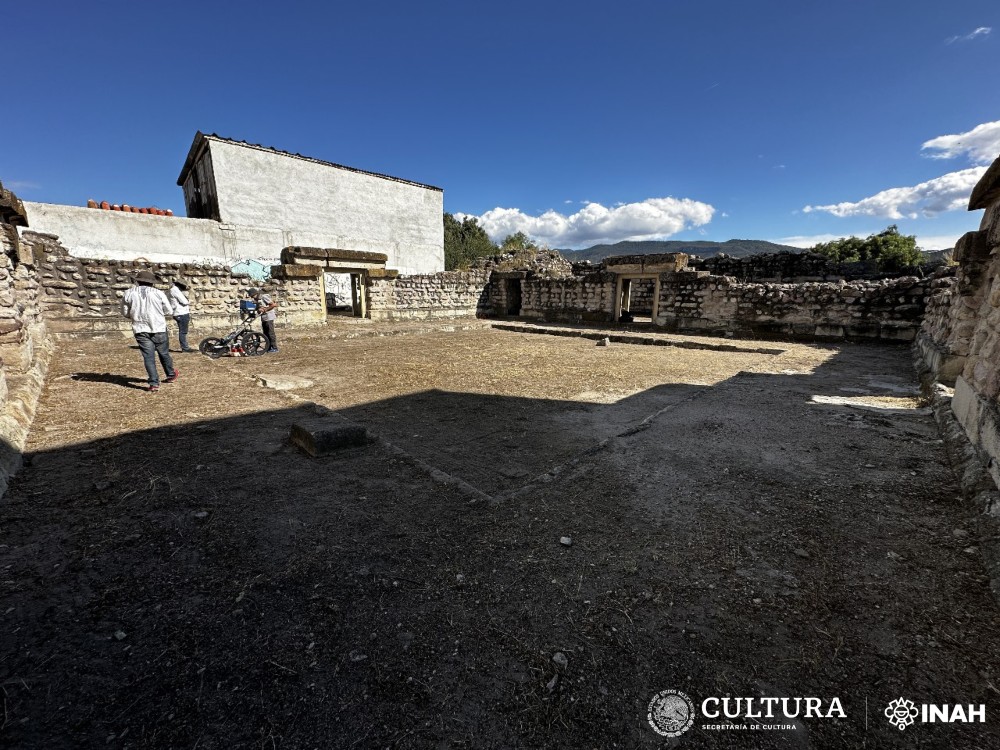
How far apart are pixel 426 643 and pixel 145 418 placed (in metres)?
4.43

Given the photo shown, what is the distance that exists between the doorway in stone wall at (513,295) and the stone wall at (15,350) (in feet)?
47.3

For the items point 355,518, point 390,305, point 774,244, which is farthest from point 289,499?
point 774,244

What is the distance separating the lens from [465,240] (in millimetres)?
44250

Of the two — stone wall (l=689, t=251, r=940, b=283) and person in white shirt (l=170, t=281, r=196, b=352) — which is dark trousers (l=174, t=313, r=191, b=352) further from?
stone wall (l=689, t=251, r=940, b=283)

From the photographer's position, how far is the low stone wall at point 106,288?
920 cm

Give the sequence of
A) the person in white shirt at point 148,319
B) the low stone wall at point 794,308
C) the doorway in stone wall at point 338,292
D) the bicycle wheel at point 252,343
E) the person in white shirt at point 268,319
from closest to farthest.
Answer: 1. the person in white shirt at point 148,319
2. the bicycle wheel at point 252,343
3. the person in white shirt at point 268,319
4. the low stone wall at point 794,308
5. the doorway in stone wall at point 338,292

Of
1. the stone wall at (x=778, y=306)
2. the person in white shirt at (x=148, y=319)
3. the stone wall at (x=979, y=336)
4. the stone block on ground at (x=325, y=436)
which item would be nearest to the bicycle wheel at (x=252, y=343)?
the person in white shirt at (x=148, y=319)

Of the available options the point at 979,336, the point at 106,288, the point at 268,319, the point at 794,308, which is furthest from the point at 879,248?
the point at 106,288

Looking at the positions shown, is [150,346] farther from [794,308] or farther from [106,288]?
[794,308]

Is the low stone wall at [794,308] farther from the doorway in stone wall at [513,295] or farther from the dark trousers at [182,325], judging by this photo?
the dark trousers at [182,325]

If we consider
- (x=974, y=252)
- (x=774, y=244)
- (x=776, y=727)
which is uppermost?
(x=774, y=244)

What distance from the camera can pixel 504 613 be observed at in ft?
6.06

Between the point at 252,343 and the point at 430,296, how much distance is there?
902cm

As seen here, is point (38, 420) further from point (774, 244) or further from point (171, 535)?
point (774, 244)
